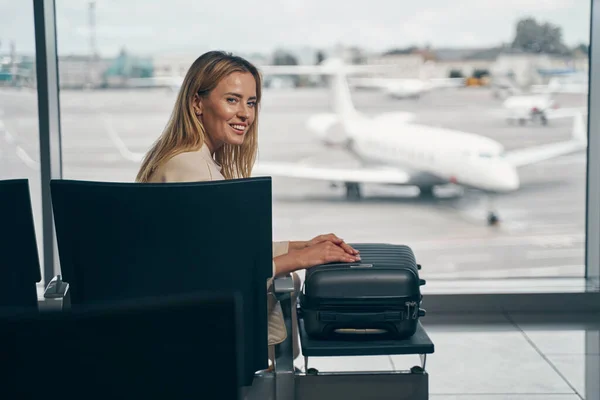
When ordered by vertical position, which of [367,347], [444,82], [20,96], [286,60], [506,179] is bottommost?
[506,179]

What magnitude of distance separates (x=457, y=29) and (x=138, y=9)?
1377 centimetres

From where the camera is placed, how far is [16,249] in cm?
135

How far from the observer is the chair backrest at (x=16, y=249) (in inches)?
52.8

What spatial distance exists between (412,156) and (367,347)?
48.2ft

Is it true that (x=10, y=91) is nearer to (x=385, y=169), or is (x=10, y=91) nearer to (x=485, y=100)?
(x=385, y=169)

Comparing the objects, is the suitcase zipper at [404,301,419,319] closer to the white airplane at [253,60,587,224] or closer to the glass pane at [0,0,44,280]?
the glass pane at [0,0,44,280]

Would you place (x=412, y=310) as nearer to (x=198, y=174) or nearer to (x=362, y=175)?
(x=198, y=174)

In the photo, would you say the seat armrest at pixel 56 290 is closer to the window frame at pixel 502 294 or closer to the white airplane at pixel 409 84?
the window frame at pixel 502 294

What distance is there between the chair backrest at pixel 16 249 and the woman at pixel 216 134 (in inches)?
14.9

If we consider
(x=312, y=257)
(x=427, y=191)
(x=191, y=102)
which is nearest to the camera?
(x=312, y=257)

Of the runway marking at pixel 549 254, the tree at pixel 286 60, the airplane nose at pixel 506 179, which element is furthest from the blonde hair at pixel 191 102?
the runway marking at pixel 549 254

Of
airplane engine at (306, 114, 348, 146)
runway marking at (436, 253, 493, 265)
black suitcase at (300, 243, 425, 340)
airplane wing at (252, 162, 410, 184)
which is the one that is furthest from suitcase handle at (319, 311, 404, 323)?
runway marking at (436, 253, 493, 265)

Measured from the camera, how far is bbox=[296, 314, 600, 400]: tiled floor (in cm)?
266

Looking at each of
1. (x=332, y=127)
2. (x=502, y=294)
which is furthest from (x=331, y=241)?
(x=332, y=127)
